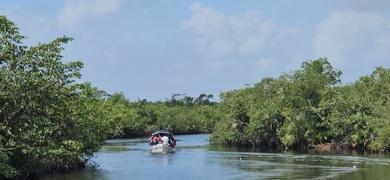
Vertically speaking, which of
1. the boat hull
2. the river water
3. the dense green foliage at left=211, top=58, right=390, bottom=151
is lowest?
the river water

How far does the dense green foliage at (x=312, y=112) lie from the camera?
4444 centimetres

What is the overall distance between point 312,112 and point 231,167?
17.4 metres

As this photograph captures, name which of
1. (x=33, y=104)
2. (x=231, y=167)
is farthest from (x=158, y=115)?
(x=33, y=104)

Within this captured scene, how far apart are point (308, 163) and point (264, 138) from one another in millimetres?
18443

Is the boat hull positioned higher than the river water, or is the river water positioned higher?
the boat hull

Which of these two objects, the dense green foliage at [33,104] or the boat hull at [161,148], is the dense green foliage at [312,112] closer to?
the boat hull at [161,148]

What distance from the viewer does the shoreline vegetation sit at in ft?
66.2

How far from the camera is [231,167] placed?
33.6 meters

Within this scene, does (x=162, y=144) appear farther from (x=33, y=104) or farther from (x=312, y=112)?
(x=33, y=104)

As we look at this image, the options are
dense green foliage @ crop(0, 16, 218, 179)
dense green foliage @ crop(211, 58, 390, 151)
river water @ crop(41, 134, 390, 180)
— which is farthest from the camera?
dense green foliage @ crop(211, 58, 390, 151)

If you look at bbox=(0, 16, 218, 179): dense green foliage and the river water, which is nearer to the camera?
bbox=(0, 16, 218, 179): dense green foliage

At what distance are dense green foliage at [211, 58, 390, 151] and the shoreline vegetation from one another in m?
0.09

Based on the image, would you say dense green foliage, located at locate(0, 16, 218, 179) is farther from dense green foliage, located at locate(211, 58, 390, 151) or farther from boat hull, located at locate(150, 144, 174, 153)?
dense green foliage, located at locate(211, 58, 390, 151)

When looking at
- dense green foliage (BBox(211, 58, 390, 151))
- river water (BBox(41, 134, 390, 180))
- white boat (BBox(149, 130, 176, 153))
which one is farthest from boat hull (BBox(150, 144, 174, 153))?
dense green foliage (BBox(211, 58, 390, 151))
